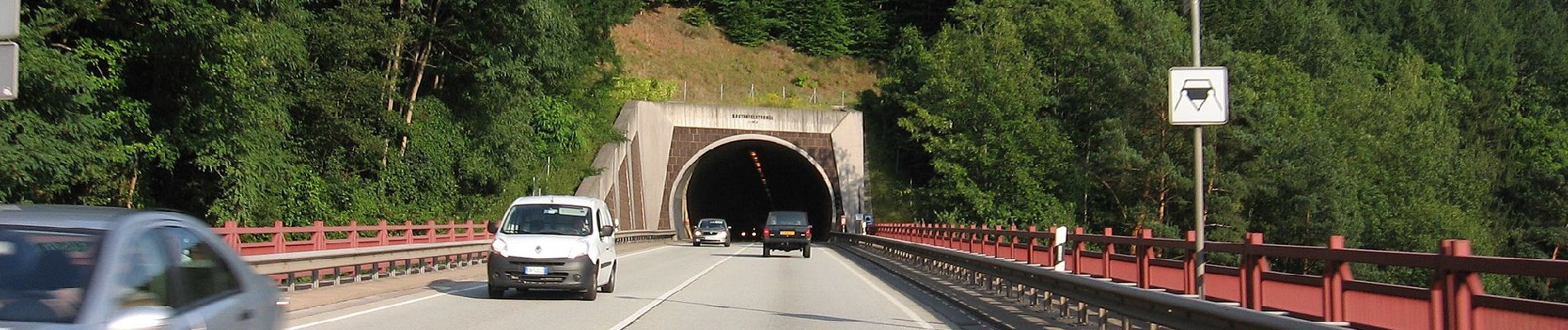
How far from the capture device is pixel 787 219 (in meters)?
45.8

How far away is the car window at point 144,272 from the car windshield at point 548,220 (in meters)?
14.4

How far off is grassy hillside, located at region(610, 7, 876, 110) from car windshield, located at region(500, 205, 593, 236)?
5721cm

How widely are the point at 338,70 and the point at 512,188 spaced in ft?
48.5

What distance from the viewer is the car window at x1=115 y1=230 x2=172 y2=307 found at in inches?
A: 219

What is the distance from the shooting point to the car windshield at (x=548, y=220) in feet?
67.6

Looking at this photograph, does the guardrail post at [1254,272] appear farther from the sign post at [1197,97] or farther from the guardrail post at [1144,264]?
the guardrail post at [1144,264]

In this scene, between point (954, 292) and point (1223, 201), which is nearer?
point (954, 292)

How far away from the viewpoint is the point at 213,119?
90.7 ft

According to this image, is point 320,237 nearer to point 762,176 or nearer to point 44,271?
point 44,271

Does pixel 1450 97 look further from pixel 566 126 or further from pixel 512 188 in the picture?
pixel 512 188

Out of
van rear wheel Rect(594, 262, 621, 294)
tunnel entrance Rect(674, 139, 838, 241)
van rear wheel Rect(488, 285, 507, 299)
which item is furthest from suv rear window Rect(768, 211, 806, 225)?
van rear wheel Rect(488, 285, 507, 299)

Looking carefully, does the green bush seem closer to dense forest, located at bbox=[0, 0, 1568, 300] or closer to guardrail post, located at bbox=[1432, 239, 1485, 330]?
dense forest, located at bbox=[0, 0, 1568, 300]

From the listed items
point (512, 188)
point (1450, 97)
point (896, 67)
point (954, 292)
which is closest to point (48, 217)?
point (954, 292)

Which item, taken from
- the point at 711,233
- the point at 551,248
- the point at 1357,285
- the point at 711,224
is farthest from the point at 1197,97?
the point at 711,224
